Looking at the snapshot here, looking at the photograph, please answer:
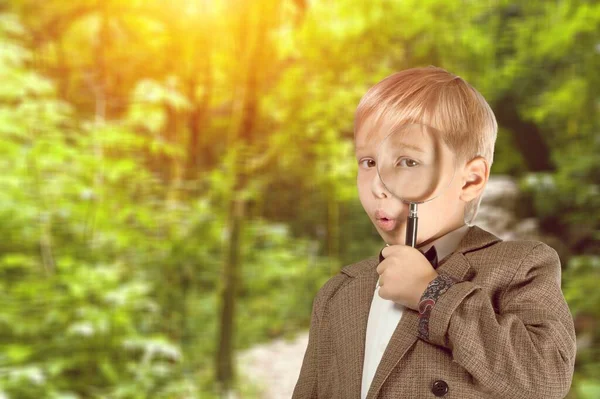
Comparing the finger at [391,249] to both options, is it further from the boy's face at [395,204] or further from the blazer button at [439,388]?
the blazer button at [439,388]

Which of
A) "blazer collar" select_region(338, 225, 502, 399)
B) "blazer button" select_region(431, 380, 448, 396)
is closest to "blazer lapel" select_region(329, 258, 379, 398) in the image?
"blazer collar" select_region(338, 225, 502, 399)

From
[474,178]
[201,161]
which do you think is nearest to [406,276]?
[474,178]

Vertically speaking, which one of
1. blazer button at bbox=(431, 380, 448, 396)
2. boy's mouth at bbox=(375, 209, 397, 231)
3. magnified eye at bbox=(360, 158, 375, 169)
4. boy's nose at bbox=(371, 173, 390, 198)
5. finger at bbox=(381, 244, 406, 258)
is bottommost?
blazer button at bbox=(431, 380, 448, 396)

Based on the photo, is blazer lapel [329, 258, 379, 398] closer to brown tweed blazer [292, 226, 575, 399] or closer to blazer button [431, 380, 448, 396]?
brown tweed blazer [292, 226, 575, 399]

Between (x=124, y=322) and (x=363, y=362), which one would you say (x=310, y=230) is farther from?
(x=363, y=362)

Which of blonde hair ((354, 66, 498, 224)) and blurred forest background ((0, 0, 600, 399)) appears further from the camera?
blurred forest background ((0, 0, 600, 399))

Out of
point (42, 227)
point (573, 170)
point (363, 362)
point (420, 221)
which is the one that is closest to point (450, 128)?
point (420, 221)

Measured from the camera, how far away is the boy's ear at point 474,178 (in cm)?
77

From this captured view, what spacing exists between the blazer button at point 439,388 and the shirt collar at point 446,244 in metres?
0.15

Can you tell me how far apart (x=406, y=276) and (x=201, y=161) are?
2.22 metres

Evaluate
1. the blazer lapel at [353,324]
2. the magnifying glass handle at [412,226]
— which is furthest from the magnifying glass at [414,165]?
the blazer lapel at [353,324]

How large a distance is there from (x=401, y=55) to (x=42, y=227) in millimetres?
1593

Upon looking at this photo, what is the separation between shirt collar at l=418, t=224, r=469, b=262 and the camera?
78 cm

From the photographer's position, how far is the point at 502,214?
103 inches
